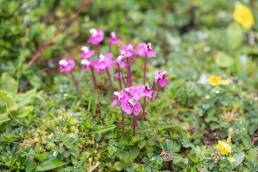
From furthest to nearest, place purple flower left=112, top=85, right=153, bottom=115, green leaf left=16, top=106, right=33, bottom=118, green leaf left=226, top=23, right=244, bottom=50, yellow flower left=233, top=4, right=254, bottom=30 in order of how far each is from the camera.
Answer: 1. yellow flower left=233, top=4, right=254, bottom=30
2. green leaf left=226, top=23, right=244, bottom=50
3. green leaf left=16, top=106, right=33, bottom=118
4. purple flower left=112, top=85, right=153, bottom=115

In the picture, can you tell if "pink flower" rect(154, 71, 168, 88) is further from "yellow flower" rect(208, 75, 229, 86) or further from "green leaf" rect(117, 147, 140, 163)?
"yellow flower" rect(208, 75, 229, 86)

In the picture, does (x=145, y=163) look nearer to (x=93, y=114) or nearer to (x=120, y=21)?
(x=93, y=114)

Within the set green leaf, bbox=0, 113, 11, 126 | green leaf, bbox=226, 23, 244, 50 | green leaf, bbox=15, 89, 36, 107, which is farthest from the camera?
green leaf, bbox=226, 23, 244, 50

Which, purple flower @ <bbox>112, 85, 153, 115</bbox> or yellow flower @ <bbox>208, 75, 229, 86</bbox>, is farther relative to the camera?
yellow flower @ <bbox>208, 75, 229, 86</bbox>

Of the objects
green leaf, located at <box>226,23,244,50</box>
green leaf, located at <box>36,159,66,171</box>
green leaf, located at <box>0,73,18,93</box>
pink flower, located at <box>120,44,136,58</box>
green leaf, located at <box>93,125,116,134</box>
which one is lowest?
green leaf, located at <box>36,159,66,171</box>

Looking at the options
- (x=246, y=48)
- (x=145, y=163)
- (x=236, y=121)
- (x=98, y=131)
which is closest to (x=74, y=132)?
(x=98, y=131)

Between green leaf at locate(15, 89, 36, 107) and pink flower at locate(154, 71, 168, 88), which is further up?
pink flower at locate(154, 71, 168, 88)

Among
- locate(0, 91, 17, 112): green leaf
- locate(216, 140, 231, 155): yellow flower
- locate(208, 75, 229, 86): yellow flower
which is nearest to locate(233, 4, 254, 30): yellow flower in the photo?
locate(208, 75, 229, 86): yellow flower

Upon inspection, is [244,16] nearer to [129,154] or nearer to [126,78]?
[126,78]
